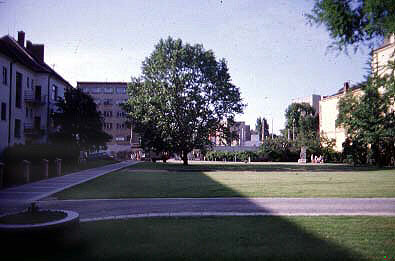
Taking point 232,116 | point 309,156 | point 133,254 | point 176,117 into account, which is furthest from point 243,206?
point 309,156

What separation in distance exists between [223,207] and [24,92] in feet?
104

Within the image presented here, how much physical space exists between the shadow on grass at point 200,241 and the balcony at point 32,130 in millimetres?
29611

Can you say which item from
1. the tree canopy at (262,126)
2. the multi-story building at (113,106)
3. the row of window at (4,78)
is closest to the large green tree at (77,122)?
the row of window at (4,78)

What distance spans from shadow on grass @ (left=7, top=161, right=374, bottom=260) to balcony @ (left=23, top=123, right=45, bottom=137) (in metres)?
29.6

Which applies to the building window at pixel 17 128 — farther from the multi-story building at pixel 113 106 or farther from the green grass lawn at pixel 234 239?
the multi-story building at pixel 113 106

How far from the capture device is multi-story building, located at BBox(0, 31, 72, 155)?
31.1m

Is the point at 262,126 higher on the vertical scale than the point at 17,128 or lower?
higher

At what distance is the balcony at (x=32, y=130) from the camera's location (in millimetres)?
35844

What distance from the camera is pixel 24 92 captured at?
36.2m

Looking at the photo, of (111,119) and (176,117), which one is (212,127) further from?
(111,119)

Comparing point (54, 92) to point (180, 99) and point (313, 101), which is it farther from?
point (313, 101)

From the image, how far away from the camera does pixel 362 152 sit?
47.8 meters

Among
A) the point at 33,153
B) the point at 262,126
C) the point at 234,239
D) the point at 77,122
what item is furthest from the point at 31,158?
the point at 262,126

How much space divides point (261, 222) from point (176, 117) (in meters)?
34.6
